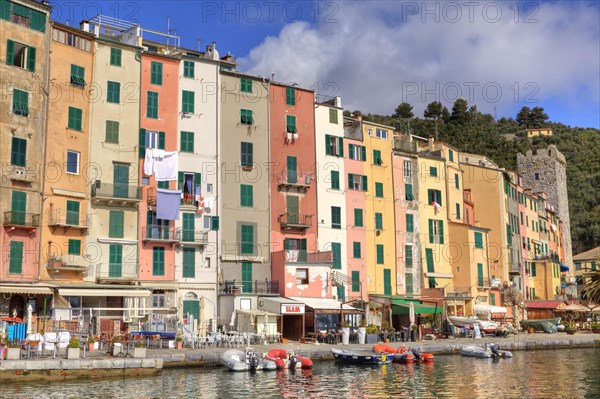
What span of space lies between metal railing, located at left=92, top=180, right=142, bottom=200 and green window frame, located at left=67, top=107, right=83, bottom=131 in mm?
3534

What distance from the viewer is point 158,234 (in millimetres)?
44688

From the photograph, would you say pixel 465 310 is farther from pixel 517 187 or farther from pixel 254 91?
pixel 254 91

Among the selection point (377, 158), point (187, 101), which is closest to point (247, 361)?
point (187, 101)

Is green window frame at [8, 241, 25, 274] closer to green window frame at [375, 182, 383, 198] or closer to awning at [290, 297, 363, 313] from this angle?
awning at [290, 297, 363, 313]

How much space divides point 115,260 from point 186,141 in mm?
9374

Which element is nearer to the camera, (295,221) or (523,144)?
(295,221)

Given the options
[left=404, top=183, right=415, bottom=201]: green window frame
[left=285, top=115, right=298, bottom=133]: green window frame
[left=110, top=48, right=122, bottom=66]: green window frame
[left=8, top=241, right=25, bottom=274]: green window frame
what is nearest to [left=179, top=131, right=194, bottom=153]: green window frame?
[left=110, top=48, right=122, bottom=66]: green window frame

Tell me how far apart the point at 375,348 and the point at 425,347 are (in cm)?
560

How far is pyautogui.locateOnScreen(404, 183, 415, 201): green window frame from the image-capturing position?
59.1m

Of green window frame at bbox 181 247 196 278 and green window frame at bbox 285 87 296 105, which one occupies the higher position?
green window frame at bbox 285 87 296 105

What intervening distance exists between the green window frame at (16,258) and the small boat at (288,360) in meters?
14.6

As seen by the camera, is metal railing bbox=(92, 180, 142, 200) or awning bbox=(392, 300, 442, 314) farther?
awning bbox=(392, 300, 442, 314)

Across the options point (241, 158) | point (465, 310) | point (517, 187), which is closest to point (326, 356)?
point (241, 158)

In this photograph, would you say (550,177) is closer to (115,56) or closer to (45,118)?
(115,56)
